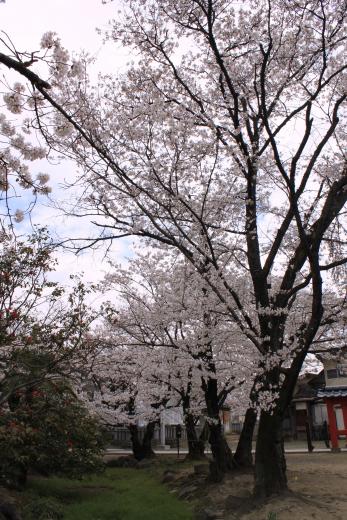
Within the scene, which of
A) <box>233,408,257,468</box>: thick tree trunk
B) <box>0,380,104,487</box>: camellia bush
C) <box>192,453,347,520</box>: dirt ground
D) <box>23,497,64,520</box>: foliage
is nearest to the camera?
<box>192,453,347,520</box>: dirt ground

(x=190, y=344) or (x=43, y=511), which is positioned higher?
(x=190, y=344)

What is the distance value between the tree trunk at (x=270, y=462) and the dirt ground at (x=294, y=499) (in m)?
0.26

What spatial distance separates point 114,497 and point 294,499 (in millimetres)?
5706

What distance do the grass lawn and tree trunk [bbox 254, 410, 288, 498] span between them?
1.58 meters

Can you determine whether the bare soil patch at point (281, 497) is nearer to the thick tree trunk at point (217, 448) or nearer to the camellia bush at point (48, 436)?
the thick tree trunk at point (217, 448)

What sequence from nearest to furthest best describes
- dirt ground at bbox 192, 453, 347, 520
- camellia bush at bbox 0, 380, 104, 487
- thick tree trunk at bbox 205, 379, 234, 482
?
1. dirt ground at bbox 192, 453, 347, 520
2. camellia bush at bbox 0, 380, 104, 487
3. thick tree trunk at bbox 205, 379, 234, 482

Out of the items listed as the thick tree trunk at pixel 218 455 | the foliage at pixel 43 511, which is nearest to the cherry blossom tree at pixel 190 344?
the thick tree trunk at pixel 218 455

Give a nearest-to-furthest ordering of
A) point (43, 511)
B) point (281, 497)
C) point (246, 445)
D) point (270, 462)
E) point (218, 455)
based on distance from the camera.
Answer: point (281, 497) < point (270, 462) < point (43, 511) < point (218, 455) < point (246, 445)

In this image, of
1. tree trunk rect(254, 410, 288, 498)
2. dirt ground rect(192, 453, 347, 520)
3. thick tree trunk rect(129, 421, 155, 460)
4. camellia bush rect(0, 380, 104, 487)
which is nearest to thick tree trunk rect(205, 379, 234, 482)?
dirt ground rect(192, 453, 347, 520)

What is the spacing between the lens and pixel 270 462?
8.65m

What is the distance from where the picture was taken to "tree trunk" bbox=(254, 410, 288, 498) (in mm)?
8594

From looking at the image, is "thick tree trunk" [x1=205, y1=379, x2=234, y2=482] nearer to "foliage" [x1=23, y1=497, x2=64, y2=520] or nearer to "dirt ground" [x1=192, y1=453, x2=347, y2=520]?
"dirt ground" [x1=192, y1=453, x2=347, y2=520]

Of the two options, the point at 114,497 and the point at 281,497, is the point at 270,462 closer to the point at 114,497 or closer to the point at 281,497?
the point at 281,497

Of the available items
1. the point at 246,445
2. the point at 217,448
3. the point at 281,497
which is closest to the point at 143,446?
the point at 246,445
